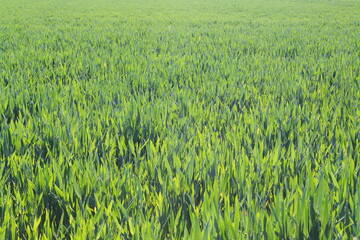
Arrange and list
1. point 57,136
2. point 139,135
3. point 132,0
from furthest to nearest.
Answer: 1. point 132,0
2. point 139,135
3. point 57,136

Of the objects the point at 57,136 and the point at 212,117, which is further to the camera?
the point at 212,117

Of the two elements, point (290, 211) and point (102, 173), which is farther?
point (102, 173)

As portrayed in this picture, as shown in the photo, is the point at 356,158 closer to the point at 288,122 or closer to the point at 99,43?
the point at 288,122

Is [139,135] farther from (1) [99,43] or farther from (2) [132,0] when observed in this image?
(2) [132,0]

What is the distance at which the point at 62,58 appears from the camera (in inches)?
185

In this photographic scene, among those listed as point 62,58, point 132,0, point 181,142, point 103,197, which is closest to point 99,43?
point 62,58

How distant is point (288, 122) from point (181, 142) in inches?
31.5

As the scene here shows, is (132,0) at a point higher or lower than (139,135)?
higher

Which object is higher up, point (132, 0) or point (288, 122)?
point (132, 0)

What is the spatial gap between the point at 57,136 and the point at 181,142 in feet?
2.11

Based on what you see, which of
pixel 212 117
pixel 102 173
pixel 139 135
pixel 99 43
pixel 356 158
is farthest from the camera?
pixel 99 43

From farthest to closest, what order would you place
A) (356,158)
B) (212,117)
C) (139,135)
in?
(212,117), (139,135), (356,158)

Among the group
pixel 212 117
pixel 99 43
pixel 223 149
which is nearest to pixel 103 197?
pixel 223 149

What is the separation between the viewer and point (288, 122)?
83.0 inches
